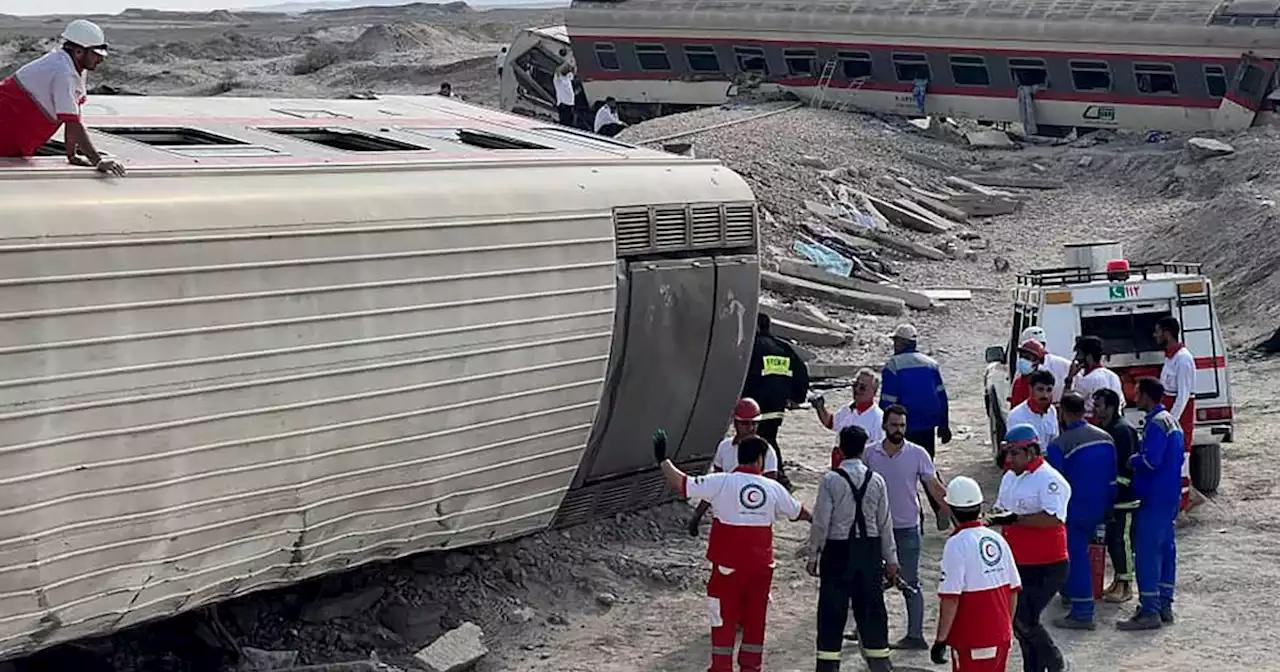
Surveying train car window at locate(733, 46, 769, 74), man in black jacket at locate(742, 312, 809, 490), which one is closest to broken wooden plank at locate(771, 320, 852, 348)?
man in black jacket at locate(742, 312, 809, 490)

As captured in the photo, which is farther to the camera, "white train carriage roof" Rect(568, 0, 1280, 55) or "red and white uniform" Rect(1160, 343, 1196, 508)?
"white train carriage roof" Rect(568, 0, 1280, 55)

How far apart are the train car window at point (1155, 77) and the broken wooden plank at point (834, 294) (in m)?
12.8

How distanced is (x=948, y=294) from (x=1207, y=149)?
8.95 metres

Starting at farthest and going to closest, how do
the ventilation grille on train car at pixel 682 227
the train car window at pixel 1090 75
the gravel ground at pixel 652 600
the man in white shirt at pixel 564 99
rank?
the train car window at pixel 1090 75 → the man in white shirt at pixel 564 99 → the ventilation grille on train car at pixel 682 227 → the gravel ground at pixel 652 600

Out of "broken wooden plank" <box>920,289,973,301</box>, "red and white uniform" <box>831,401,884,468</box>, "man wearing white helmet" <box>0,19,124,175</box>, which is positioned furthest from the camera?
"broken wooden plank" <box>920,289,973,301</box>

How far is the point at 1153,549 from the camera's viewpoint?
33.0ft

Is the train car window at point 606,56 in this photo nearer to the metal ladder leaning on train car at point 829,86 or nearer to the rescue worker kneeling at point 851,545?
the metal ladder leaning on train car at point 829,86

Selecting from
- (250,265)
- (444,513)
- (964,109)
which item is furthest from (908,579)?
(964,109)

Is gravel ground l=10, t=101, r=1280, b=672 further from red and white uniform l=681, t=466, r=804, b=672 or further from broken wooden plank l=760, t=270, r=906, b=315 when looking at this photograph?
broken wooden plank l=760, t=270, r=906, b=315

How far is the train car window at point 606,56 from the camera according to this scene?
3606 centimetres

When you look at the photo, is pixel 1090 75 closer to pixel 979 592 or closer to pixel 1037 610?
pixel 1037 610

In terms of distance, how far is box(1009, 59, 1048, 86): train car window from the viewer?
106 feet

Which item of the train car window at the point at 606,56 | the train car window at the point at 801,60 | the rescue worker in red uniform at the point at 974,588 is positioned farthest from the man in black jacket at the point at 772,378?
the train car window at the point at 606,56

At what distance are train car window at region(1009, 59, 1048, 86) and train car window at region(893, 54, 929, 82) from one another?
1675 mm
